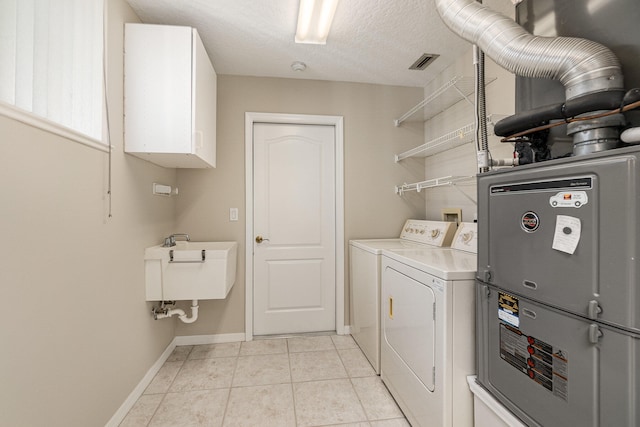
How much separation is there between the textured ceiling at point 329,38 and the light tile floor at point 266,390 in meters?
2.50

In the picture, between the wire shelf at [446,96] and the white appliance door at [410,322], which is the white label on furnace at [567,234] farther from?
the wire shelf at [446,96]

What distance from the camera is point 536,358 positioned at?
95 centimetres

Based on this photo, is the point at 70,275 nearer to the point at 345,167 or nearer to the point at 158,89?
the point at 158,89

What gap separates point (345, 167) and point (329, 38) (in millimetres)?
1123

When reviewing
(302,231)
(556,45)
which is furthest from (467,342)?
(302,231)

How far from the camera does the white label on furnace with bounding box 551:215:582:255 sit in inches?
31.9

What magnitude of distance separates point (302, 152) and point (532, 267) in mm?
2230

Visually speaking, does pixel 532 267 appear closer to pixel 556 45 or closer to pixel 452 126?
pixel 556 45

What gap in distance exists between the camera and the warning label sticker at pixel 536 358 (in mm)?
864

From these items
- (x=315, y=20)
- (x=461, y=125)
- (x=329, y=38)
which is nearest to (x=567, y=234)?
(x=461, y=125)

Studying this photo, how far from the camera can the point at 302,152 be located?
285 cm

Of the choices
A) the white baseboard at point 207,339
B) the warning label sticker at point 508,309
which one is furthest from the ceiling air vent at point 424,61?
the white baseboard at point 207,339

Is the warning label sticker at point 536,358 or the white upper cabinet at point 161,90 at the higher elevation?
the white upper cabinet at point 161,90

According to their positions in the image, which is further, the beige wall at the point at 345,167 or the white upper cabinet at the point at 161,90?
the beige wall at the point at 345,167
